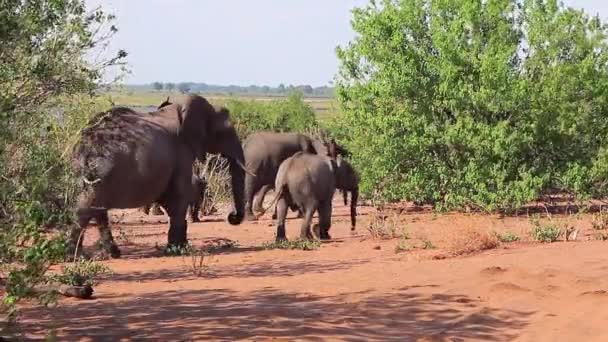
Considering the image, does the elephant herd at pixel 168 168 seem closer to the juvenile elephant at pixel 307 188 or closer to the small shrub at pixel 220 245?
the juvenile elephant at pixel 307 188

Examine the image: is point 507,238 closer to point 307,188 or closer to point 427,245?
point 427,245

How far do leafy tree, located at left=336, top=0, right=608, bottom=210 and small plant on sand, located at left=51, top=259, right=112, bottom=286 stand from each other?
10591 mm

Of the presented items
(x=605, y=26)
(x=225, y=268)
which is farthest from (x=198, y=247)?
(x=605, y=26)

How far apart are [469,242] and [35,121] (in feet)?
19.8

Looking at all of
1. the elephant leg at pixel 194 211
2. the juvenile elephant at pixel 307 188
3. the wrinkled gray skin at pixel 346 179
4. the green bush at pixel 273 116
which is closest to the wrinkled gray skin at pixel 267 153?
the elephant leg at pixel 194 211

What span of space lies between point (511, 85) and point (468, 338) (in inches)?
496

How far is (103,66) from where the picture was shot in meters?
10.5

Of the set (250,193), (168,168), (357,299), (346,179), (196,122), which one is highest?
(196,122)

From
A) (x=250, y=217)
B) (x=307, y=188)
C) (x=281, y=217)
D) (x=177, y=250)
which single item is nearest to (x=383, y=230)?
(x=307, y=188)

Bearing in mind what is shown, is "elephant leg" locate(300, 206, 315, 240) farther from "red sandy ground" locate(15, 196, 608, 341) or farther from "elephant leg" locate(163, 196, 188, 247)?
"red sandy ground" locate(15, 196, 608, 341)

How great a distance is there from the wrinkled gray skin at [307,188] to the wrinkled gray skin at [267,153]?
5102 millimetres

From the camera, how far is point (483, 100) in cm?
1981

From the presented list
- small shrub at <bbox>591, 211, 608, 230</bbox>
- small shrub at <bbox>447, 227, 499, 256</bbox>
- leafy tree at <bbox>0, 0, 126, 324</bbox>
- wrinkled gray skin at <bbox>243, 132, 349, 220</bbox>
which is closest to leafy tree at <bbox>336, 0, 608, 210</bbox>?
wrinkled gray skin at <bbox>243, 132, 349, 220</bbox>

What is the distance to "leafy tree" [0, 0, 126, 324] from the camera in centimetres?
645
